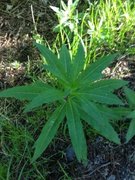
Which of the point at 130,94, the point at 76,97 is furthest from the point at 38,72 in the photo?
the point at 130,94

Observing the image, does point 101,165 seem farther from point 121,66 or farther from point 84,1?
point 84,1

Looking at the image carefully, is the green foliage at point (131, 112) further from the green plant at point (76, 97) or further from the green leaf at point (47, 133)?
the green leaf at point (47, 133)

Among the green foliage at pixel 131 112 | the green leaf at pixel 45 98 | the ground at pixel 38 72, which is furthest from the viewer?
the ground at pixel 38 72

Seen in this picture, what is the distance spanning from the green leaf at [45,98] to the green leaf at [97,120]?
13cm

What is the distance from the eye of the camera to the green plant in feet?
6.66

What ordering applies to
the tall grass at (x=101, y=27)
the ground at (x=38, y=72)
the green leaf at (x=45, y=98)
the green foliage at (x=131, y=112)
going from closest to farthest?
the green leaf at (x=45, y=98), the green foliage at (x=131, y=112), the ground at (x=38, y=72), the tall grass at (x=101, y=27)

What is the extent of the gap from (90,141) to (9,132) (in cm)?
51

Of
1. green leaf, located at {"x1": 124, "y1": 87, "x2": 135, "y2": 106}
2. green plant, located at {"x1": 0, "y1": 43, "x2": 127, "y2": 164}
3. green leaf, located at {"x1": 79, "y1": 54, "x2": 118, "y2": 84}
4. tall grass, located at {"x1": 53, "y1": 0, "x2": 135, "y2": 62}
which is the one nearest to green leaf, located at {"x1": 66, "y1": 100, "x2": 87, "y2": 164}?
green plant, located at {"x1": 0, "y1": 43, "x2": 127, "y2": 164}

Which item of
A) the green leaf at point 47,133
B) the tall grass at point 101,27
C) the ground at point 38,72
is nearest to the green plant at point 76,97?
the green leaf at point 47,133

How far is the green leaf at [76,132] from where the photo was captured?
2.03 m

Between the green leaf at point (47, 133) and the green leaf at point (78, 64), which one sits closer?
the green leaf at point (47, 133)

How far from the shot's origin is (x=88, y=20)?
2.79 meters

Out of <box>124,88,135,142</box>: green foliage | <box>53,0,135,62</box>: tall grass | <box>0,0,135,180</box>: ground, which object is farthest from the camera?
<box>53,0,135,62</box>: tall grass

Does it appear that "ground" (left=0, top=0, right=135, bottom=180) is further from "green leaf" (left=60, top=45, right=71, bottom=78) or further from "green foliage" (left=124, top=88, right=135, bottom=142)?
"green leaf" (left=60, top=45, right=71, bottom=78)
